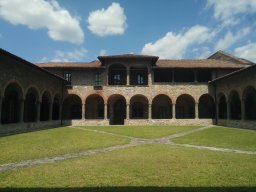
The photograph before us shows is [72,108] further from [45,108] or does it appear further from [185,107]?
[185,107]

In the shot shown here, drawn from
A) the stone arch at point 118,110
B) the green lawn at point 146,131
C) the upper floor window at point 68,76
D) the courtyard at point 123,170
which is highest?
the upper floor window at point 68,76

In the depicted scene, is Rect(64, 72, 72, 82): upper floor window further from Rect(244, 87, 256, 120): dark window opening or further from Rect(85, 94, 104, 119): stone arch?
Rect(244, 87, 256, 120): dark window opening

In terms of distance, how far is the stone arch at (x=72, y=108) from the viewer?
1220 inches

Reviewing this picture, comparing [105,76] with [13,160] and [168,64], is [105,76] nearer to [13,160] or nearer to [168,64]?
[168,64]

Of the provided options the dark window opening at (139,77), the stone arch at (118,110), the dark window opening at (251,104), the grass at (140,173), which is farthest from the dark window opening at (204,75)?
the grass at (140,173)

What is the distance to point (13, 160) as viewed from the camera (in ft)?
29.1

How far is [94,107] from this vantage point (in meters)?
31.2

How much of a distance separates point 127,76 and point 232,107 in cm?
1252

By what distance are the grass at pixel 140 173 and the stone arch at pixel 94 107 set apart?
21.5 m

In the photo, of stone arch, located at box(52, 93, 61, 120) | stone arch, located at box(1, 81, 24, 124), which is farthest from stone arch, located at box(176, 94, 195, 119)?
stone arch, located at box(1, 81, 24, 124)

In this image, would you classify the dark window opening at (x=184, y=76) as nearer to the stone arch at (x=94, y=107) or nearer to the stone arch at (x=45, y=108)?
the stone arch at (x=94, y=107)

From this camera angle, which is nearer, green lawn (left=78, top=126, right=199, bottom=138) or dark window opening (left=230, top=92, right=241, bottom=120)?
green lawn (left=78, top=126, right=199, bottom=138)

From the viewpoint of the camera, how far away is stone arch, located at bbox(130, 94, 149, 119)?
1232 inches

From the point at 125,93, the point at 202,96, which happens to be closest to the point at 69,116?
the point at 125,93
